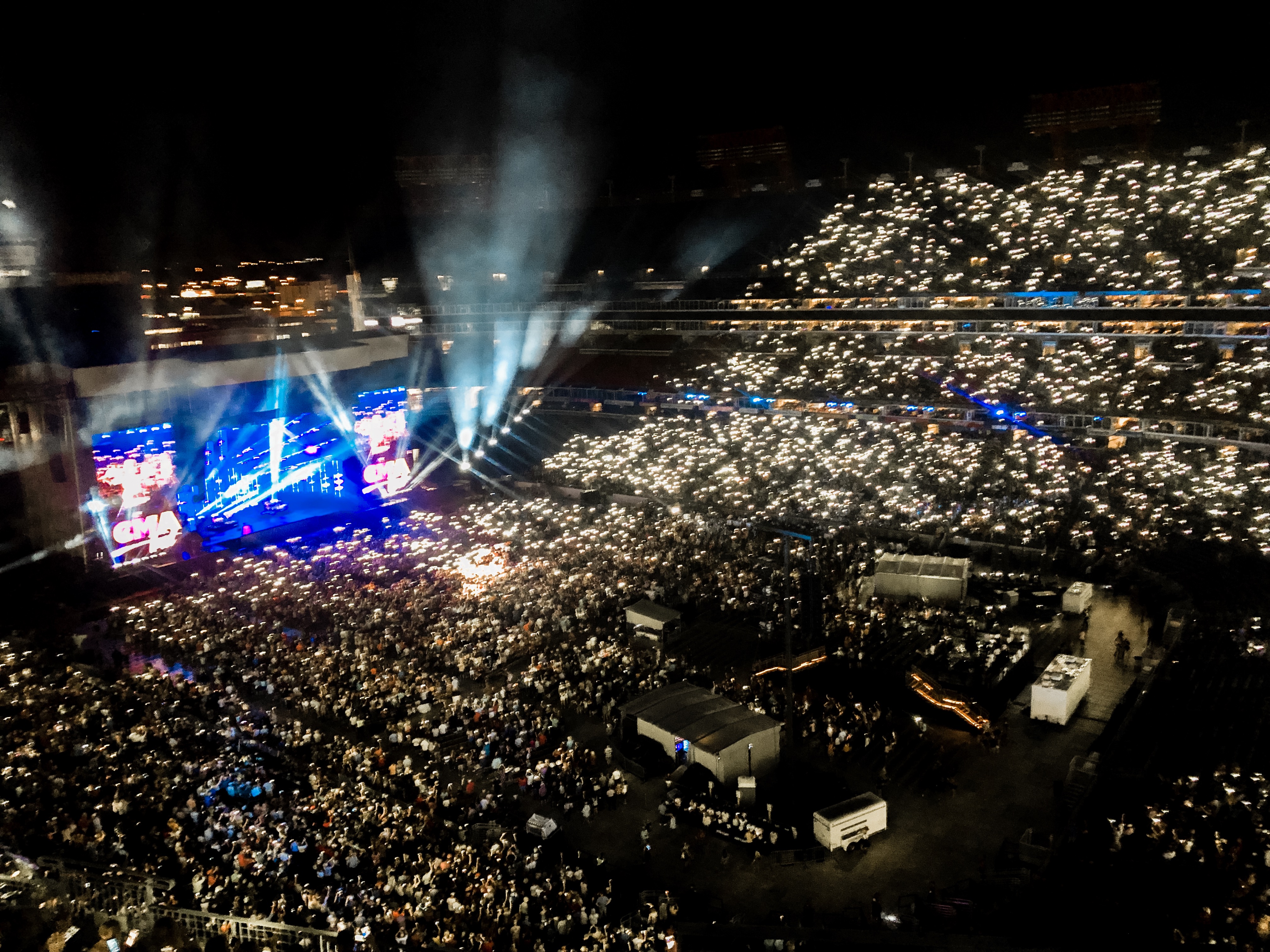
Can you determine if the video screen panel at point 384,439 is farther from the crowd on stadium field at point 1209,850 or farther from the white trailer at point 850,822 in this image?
the crowd on stadium field at point 1209,850

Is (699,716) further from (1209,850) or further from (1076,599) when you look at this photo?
(1076,599)

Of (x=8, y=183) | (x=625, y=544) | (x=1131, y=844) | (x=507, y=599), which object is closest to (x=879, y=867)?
(x=1131, y=844)

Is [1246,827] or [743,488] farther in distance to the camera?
[743,488]

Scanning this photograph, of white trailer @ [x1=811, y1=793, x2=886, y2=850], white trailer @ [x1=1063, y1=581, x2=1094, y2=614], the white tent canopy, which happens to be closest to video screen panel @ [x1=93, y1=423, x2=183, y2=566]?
the white tent canopy

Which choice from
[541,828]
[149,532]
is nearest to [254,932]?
[541,828]

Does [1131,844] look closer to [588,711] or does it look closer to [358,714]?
[588,711]

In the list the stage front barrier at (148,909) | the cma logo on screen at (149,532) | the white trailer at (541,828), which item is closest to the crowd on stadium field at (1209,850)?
the white trailer at (541,828)
